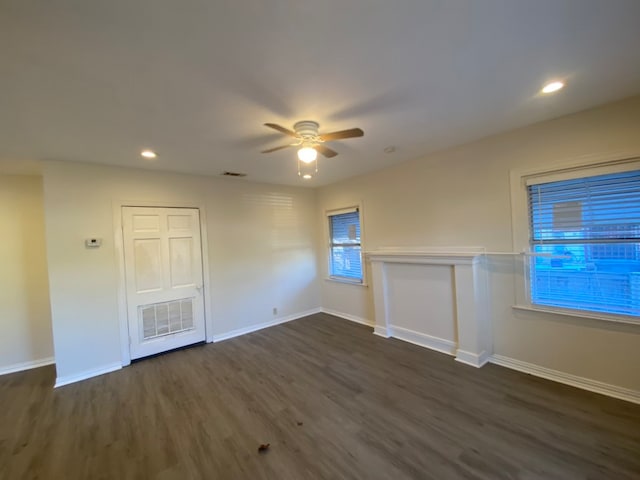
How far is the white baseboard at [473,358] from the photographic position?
305 centimetres

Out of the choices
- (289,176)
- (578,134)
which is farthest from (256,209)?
(578,134)

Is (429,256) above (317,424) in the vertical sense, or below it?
above

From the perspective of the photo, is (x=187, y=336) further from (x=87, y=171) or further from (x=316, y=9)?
(x=316, y=9)

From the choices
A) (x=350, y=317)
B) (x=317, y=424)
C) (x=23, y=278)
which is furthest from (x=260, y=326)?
(x=23, y=278)

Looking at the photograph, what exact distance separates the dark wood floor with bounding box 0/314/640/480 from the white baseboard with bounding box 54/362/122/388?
0.12 meters

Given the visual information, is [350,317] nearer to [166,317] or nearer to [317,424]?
[317,424]

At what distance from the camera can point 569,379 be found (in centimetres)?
261

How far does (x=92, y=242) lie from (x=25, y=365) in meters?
2.08

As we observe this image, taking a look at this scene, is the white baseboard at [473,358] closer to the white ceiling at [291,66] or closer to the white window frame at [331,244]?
the white window frame at [331,244]

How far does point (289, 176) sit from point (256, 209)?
845 mm

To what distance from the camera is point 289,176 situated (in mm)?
4445

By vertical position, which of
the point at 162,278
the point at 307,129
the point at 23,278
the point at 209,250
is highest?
the point at 307,129

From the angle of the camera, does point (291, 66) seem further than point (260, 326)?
No

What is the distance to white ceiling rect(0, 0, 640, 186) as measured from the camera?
128 centimetres
